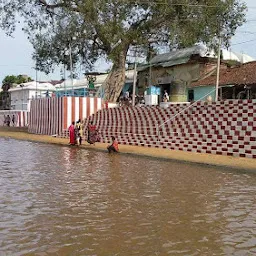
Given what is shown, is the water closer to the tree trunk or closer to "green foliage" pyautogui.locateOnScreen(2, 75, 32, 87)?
the tree trunk

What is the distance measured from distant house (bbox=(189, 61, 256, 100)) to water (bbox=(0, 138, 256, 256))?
1476cm

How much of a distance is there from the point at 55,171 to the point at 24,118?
121 ft

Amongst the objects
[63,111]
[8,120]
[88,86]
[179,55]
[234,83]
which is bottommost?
[8,120]

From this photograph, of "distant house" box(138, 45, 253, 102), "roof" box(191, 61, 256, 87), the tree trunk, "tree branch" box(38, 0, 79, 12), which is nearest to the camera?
"roof" box(191, 61, 256, 87)

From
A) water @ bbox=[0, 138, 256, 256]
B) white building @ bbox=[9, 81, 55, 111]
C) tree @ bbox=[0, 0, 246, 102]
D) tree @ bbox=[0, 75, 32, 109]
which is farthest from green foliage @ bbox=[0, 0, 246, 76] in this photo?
tree @ bbox=[0, 75, 32, 109]

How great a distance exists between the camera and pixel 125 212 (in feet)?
23.6

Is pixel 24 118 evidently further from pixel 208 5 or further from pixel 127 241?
pixel 127 241

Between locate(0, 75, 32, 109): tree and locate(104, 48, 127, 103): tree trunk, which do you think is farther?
locate(0, 75, 32, 109): tree

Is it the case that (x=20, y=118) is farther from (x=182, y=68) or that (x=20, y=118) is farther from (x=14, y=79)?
(x=14, y=79)

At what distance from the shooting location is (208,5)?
26.8 m

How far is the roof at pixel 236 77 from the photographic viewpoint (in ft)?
86.5

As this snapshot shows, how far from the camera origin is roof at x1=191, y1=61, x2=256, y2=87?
1038 inches

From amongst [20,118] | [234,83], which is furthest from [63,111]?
[20,118]

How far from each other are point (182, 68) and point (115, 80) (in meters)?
6.24
